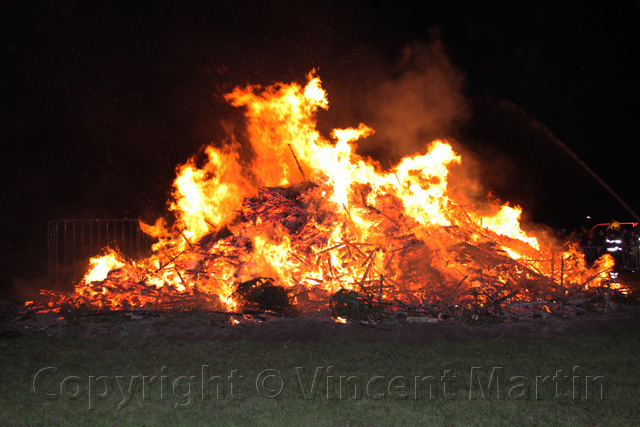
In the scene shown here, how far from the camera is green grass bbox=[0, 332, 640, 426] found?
4.26 meters

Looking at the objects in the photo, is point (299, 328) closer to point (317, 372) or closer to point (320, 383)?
point (317, 372)

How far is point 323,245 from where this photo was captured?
10117 mm

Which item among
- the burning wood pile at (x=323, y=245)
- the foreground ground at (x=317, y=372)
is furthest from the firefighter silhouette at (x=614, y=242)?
the foreground ground at (x=317, y=372)

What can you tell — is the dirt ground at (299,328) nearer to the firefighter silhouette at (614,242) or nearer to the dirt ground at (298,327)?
the dirt ground at (298,327)

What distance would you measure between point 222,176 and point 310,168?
210 cm

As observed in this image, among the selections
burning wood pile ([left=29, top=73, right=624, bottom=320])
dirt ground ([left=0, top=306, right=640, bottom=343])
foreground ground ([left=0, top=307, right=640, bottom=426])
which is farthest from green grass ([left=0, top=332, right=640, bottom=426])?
burning wood pile ([left=29, top=73, right=624, bottom=320])

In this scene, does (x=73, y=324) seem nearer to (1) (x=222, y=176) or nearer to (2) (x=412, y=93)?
(1) (x=222, y=176)

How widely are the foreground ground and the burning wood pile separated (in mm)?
951

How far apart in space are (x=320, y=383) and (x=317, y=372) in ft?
1.30

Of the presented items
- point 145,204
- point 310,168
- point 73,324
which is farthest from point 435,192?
point 145,204

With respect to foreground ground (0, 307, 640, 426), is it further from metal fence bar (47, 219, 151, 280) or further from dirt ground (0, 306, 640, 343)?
metal fence bar (47, 219, 151, 280)

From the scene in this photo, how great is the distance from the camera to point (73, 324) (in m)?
8.08

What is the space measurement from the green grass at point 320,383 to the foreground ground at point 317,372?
2 cm

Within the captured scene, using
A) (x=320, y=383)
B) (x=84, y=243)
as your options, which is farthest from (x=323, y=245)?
(x=84, y=243)
